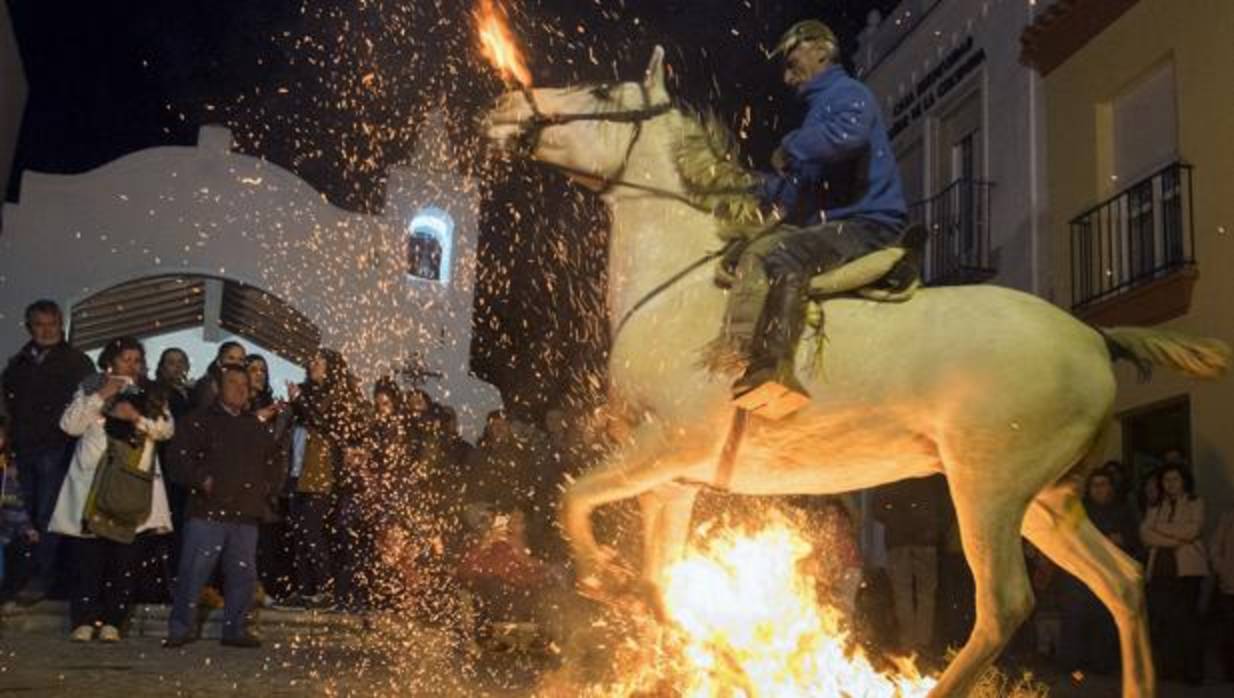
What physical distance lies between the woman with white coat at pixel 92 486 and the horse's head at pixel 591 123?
14.6 feet

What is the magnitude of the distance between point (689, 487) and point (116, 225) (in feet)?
54.6

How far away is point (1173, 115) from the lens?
14.2m

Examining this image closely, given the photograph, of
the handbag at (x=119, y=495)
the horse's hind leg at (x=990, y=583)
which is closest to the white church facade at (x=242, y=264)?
the handbag at (x=119, y=495)

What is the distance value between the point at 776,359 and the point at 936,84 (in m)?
15.3

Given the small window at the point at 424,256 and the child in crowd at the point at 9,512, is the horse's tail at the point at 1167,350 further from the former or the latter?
the small window at the point at 424,256

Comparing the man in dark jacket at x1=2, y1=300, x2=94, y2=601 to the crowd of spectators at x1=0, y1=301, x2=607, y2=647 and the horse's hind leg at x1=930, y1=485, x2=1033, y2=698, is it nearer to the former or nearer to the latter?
the crowd of spectators at x1=0, y1=301, x2=607, y2=647

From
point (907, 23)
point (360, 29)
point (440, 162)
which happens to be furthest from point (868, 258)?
point (440, 162)

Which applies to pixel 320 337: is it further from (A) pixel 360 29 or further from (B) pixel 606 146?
(B) pixel 606 146

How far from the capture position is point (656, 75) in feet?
21.0

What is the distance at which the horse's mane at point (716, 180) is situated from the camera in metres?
6.24

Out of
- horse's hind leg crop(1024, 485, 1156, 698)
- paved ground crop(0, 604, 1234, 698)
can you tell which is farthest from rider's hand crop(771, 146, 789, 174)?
paved ground crop(0, 604, 1234, 698)

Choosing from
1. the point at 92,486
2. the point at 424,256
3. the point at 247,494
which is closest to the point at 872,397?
the point at 247,494

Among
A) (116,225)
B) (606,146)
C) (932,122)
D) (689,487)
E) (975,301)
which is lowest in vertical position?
(689,487)

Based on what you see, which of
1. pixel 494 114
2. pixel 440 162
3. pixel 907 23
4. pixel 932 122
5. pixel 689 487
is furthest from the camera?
pixel 440 162
